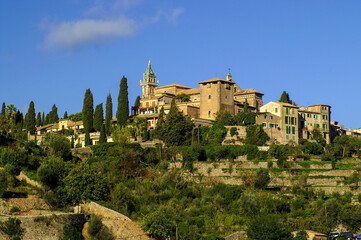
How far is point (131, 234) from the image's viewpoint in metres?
46.4

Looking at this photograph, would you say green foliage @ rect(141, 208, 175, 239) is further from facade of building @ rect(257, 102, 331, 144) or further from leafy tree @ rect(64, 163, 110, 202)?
facade of building @ rect(257, 102, 331, 144)

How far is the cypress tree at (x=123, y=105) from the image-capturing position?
83.6m

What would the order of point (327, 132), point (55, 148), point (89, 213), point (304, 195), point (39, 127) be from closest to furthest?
1. point (89, 213)
2. point (304, 195)
3. point (55, 148)
4. point (327, 132)
5. point (39, 127)

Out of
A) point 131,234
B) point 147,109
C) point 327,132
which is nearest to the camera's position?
point 131,234

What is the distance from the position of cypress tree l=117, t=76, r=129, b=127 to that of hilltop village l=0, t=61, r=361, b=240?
0.47ft

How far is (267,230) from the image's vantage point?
47.0m

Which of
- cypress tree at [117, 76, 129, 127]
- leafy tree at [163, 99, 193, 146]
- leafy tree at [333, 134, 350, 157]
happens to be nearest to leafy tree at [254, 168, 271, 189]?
leafy tree at [163, 99, 193, 146]

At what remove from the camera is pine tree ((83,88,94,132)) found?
277 feet

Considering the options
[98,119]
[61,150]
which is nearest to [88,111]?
[98,119]

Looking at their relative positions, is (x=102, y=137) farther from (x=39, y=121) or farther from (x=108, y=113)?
(x=39, y=121)

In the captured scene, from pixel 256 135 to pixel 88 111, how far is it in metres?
24.0

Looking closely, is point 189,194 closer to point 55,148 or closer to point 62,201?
point 62,201

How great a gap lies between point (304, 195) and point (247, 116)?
19808 mm

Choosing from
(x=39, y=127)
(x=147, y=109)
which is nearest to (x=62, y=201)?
(x=147, y=109)
